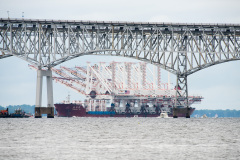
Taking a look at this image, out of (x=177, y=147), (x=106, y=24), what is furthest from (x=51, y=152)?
(x=106, y=24)

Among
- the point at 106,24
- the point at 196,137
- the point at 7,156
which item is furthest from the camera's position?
the point at 106,24

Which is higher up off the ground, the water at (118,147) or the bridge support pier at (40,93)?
the bridge support pier at (40,93)

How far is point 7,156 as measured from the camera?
46344 millimetres

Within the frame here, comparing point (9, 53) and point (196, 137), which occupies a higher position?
point (9, 53)

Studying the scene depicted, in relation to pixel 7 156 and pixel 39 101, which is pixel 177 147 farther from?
pixel 39 101

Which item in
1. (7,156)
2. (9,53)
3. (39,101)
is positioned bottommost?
(7,156)

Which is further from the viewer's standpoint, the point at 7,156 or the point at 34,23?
the point at 34,23

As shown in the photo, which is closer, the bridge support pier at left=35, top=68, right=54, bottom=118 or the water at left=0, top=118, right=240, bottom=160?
the water at left=0, top=118, right=240, bottom=160

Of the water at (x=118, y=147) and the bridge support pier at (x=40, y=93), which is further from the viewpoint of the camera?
the bridge support pier at (x=40, y=93)

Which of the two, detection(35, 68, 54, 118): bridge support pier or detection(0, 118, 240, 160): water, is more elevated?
detection(35, 68, 54, 118): bridge support pier

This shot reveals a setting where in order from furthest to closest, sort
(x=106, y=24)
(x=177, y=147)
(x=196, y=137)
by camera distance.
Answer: (x=106, y=24)
(x=196, y=137)
(x=177, y=147)

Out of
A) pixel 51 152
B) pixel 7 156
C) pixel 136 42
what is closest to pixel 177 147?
pixel 51 152

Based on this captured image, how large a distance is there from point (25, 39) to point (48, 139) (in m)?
63.6

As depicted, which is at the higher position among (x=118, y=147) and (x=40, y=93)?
(x=40, y=93)
